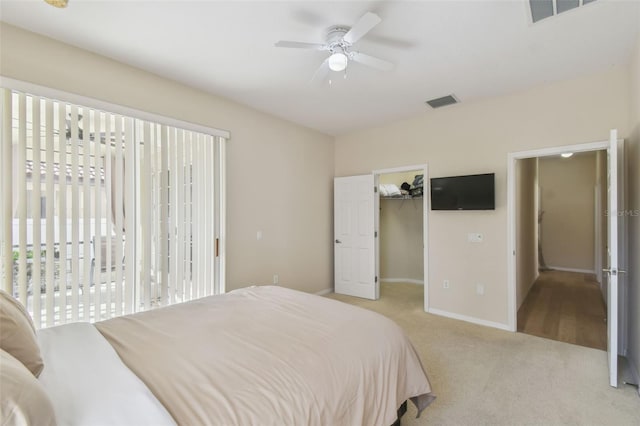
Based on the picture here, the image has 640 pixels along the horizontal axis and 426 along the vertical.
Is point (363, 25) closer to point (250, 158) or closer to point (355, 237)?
point (250, 158)

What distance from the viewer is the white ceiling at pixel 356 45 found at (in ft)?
6.31

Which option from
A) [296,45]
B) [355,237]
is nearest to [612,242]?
[296,45]

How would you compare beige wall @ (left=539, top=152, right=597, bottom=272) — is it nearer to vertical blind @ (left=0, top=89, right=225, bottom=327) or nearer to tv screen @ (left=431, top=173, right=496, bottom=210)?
tv screen @ (left=431, top=173, right=496, bottom=210)

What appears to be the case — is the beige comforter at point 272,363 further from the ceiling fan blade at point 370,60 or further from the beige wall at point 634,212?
the beige wall at point 634,212

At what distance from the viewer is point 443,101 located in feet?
11.5

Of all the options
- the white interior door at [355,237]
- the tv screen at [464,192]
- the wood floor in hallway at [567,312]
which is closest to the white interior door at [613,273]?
the wood floor in hallway at [567,312]

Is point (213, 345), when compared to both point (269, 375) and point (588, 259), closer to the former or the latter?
point (269, 375)

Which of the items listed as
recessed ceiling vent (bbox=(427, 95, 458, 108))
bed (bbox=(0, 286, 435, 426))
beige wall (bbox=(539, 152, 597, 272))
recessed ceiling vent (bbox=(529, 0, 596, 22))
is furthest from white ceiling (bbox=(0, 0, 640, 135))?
beige wall (bbox=(539, 152, 597, 272))

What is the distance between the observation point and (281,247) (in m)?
4.08

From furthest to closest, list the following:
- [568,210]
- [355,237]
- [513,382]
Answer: [568,210], [355,237], [513,382]

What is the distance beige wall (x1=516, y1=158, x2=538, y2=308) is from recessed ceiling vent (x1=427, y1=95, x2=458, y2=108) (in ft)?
3.90

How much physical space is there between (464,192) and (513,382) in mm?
2066

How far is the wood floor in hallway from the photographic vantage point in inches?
121

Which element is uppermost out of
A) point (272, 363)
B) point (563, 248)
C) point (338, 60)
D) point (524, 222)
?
point (338, 60)
